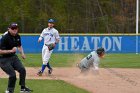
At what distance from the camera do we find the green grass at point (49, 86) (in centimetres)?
1267

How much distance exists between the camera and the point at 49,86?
44.9 feet

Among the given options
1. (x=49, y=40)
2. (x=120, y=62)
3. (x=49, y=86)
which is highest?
(x=49, y=40)

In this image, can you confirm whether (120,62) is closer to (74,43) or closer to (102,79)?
(74,43)

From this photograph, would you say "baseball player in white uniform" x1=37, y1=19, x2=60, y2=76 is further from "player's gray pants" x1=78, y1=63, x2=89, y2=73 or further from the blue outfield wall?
the blue outfield wall

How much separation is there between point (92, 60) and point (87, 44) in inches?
597

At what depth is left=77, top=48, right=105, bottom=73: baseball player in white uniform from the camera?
15375 mm

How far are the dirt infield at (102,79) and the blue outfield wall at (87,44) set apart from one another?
11249mm

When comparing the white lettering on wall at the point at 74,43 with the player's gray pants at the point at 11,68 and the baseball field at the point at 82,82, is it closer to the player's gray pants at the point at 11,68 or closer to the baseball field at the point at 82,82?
the baseball field at the point at 82,82

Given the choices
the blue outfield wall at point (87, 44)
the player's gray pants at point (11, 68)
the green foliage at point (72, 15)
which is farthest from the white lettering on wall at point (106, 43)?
the player's gray pants at point (11, 68)

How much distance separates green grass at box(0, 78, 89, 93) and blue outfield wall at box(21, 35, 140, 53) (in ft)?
50.5

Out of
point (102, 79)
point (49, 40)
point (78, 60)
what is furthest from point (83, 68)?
point (78, 60)

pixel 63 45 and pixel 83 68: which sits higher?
pixel 83 68

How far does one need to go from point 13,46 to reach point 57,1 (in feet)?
114

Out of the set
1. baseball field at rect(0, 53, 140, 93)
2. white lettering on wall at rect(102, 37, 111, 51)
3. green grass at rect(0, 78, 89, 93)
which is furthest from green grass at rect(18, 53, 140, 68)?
green grass at rect(0, 78, 89, 93)
